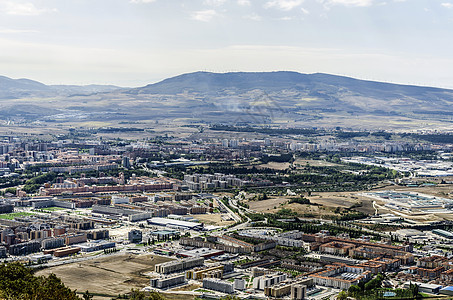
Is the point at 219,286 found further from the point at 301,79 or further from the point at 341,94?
the point at 301,79

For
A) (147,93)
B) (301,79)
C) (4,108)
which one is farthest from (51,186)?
(301,79)

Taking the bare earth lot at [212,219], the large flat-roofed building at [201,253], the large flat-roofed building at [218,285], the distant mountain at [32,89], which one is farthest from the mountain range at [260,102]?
the large flat-roofed building at [218,285]

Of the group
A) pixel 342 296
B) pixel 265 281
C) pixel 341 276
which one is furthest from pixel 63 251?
pixel 342 296

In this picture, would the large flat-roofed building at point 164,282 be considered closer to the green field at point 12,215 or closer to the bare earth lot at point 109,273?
the bare earth lot at point 109,273

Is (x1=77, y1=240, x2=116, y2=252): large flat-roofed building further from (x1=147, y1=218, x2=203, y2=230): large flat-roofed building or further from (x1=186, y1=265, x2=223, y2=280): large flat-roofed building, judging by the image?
(x1=186, y1=265, x2=223, y2=280): large flat-roofed building

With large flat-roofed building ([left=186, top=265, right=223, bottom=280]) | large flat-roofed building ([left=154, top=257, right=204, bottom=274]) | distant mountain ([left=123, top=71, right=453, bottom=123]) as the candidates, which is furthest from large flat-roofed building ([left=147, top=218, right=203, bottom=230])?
distant mountain ([left=123, top=71, right=453, bottom=123])

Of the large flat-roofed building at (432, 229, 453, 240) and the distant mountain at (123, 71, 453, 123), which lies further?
the distant mountain at (123, 71, 453, 123)

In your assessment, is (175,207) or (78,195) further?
(78,195)
